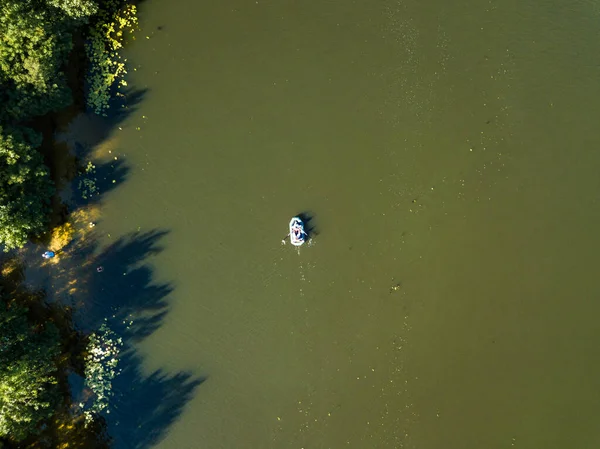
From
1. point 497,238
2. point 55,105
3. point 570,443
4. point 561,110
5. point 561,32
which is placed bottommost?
point 570,443

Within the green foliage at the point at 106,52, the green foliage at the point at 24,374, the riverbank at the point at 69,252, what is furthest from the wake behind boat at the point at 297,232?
the green foliage at the point at 24,374

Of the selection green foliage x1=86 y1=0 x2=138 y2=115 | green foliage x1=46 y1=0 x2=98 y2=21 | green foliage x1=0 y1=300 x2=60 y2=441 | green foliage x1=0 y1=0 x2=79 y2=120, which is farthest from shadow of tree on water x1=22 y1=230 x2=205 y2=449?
green foliage x1=46 y1=0 x2=98 y2=21

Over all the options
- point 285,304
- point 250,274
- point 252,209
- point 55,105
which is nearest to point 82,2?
point 55,105

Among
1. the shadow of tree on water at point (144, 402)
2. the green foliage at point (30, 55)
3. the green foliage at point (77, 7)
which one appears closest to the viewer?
the green foliage at point (30, 55)

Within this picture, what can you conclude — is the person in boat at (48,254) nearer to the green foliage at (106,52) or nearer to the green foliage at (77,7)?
the green foliage at (106,52)

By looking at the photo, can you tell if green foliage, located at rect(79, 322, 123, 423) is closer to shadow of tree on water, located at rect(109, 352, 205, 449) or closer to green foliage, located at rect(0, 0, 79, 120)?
shadow of tree on water, located at rect(109, 352, 205, 449)

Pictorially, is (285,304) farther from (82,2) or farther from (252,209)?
(82,2)

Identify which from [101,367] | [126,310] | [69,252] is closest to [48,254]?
[69,252]
